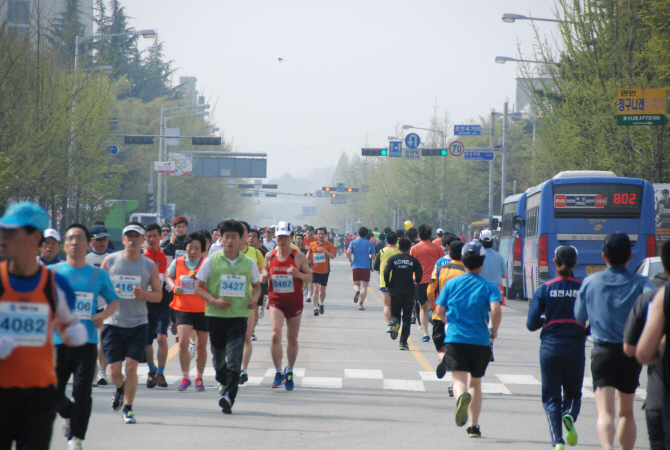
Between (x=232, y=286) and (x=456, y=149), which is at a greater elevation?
(x=456, y=149)

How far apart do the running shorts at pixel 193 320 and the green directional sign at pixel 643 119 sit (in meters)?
16.0

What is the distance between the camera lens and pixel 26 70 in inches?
1059

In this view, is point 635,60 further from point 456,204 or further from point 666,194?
point 456,204

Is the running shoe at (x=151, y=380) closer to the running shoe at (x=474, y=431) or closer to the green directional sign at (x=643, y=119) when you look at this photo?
the running shoe at (x=474, y=431)

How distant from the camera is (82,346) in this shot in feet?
21.2

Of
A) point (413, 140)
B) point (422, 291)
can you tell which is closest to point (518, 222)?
point (422, 291)

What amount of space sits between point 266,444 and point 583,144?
24683mm

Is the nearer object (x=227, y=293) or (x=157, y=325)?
(x=227, y=293)

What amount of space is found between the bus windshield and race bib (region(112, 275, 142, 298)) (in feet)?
49.1

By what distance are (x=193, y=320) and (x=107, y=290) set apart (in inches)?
126

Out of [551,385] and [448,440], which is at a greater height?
[551,385]

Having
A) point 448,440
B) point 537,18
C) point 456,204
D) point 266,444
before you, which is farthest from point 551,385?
point 456,204

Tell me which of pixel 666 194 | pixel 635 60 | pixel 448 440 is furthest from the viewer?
pixel 635 60

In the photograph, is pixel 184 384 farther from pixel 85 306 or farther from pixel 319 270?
pixel 319 270
